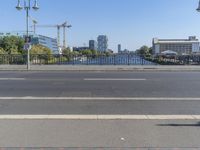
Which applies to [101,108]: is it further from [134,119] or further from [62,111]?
[134,119]

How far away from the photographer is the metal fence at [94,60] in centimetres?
3294

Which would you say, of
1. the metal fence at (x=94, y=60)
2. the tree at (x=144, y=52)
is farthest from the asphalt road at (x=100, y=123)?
the tree at (x=144, y=52)

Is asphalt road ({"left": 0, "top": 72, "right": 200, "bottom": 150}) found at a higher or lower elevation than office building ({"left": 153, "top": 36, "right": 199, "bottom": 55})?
lower

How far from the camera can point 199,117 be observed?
28.7 ft

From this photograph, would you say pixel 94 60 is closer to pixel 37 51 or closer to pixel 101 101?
pixel 101 101

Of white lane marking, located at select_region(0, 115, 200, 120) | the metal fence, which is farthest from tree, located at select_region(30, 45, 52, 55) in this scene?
white lane marking, located at select_region(0, 115, 200, 120)

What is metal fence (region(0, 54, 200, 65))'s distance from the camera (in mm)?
32938

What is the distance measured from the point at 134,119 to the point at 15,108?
3.49 m

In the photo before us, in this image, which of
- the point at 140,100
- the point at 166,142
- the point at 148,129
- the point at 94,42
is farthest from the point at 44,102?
the point at 94,42

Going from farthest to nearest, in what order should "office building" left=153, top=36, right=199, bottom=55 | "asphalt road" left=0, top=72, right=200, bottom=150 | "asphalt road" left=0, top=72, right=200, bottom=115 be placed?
"office building" left=153, top=36, right=199, bottom=55
"asphalt road" left=0, top=72, right=200, bottom=115
"asphalt road" left=0, top=72, right=200, bottom=150

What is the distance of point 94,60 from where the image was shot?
34.2 m

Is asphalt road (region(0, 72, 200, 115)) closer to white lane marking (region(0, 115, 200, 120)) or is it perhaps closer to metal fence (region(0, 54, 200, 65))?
white lane marking (region(0, 115, 200, 120))

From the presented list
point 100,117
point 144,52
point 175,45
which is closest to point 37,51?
point 144,52

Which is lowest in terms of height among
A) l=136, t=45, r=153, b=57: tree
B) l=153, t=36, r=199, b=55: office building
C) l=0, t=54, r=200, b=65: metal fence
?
l=0, t=54, r=200, b=65: metal fence
